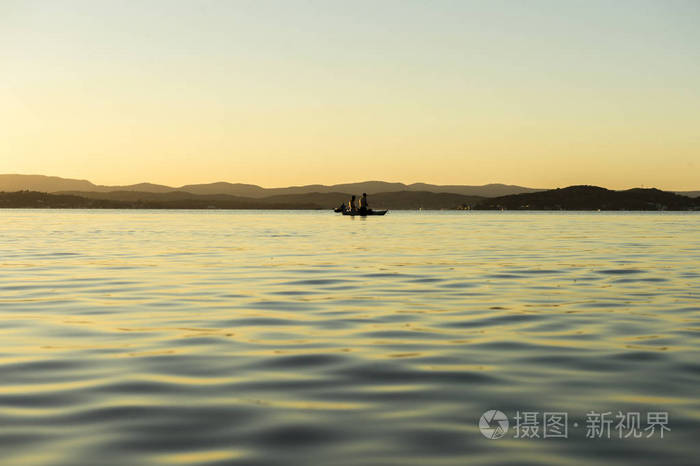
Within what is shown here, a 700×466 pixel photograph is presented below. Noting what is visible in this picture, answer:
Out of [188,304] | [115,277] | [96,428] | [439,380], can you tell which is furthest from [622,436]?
[115,277]

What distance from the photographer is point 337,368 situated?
11.4m

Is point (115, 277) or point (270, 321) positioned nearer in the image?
point (270, 321)

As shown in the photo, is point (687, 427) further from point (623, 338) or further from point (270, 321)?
point (270, 321)

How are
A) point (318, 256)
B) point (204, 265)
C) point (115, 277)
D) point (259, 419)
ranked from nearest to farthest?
point (259, 419), point (115, 277), point (204, 265), point (318, 256)

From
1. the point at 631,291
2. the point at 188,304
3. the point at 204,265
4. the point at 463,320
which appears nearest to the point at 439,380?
the point at 463,320

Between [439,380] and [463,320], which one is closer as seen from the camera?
[439,380]

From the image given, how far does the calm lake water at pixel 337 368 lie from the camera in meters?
7.66

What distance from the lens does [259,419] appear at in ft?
28.2

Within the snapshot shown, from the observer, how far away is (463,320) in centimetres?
1638

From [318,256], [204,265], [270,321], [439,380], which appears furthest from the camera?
[318,256]

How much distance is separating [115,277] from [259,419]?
753 inches

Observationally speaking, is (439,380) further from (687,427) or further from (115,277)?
(115,277)

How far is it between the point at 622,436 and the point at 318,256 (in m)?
30.3

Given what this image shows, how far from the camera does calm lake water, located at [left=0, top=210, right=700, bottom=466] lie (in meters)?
7.66
